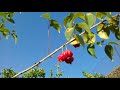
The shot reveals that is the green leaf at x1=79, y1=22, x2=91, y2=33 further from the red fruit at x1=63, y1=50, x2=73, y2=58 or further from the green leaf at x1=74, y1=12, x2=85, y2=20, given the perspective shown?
the red fruit at x1=63, y1=50, x2=73, y2=58

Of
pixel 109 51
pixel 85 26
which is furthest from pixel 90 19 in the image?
pixel 109 51

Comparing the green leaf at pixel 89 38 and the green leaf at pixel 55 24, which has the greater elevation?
the green leaf at pixel 55 24

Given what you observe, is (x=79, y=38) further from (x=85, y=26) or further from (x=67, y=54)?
(x=67, y=54)

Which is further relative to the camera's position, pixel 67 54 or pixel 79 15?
pixel 67 54

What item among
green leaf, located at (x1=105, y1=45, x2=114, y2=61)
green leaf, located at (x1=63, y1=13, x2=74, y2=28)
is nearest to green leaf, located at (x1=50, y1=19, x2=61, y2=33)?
green leaf, located at (x1=63, y1=13, x2=74, y2=28)

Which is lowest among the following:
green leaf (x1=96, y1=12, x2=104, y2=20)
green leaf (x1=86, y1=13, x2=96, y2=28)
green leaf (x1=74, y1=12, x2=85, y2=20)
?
green leaf (x1=86, y1=13, x2=96, y2=28)

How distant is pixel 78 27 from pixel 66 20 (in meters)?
0.05

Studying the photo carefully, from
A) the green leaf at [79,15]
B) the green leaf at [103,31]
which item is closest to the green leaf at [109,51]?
the green leaf at [103,31]

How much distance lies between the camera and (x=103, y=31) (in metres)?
0.90

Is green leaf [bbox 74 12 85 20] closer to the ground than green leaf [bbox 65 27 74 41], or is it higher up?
higher up

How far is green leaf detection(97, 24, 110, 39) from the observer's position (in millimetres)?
901

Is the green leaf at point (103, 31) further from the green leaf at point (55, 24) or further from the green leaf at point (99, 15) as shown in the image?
the green leaf at point (55, 24)

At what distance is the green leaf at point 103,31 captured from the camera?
90cm
